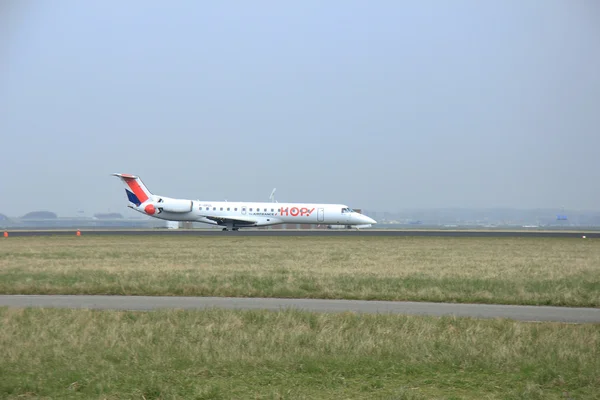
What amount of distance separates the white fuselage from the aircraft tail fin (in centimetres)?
68

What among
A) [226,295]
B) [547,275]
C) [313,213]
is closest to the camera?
[226,295]

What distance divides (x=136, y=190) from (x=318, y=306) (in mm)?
49349

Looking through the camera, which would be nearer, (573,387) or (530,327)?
(573,387)

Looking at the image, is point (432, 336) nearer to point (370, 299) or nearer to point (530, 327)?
point (530, 327)

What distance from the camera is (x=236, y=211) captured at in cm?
6128

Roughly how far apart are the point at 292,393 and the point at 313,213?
52.7m

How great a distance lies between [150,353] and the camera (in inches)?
387

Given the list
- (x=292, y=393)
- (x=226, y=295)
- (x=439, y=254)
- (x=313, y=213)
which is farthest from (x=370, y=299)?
(x=313, y=213)

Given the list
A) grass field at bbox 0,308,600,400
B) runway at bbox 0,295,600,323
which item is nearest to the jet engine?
runway at bbox 0,295,600,323

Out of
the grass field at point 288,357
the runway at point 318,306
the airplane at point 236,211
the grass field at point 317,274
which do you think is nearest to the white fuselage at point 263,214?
the airplane at point 236,211

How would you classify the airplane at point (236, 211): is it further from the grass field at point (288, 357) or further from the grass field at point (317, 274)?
the grass field at point (288, 357)

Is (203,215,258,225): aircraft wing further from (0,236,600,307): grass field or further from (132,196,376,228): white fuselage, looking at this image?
(0,236,600,307): grass field

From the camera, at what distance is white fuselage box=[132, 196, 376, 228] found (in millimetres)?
60688

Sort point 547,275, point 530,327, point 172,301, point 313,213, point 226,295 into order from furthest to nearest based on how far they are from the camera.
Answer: point 313,213 → point 547,275 → point 226,295 → point 172,301 → point 530,327
